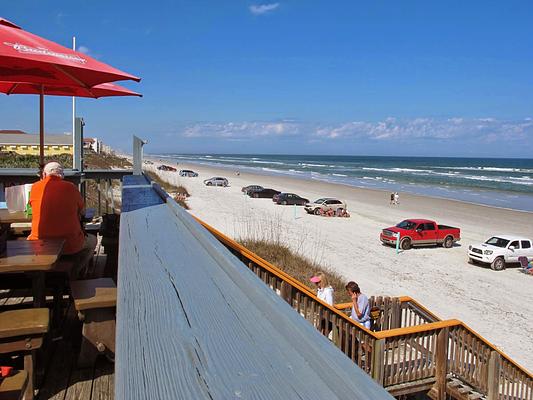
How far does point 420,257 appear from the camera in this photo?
64.4 feet

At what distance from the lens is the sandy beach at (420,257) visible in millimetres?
12234

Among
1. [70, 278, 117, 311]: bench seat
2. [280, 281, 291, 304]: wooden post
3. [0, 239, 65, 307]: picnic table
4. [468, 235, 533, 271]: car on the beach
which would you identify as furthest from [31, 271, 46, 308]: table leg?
[468, 235, 533, 271]: car on the beach

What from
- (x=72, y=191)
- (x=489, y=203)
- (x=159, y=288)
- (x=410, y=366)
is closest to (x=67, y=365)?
(x=72, y=191)

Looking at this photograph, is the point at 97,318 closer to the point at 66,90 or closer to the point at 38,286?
the point at 38,286

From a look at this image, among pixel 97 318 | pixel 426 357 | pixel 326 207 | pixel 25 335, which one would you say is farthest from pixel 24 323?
pixel 326 207

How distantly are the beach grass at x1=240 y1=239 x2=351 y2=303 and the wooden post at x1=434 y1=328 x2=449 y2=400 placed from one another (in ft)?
17.8

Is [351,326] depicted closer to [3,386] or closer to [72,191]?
[72,191]

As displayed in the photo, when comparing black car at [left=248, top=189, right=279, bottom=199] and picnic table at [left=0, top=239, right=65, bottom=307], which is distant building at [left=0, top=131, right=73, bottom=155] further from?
picnic table at [left=0, top=239, right=65, bottom=307]

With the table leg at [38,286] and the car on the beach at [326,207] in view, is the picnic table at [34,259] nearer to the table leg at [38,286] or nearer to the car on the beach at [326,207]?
the table leg at [38,286]

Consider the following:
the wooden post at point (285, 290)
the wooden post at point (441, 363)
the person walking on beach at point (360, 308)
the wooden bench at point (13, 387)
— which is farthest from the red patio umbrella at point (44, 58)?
the wooden post at point (441, 363)

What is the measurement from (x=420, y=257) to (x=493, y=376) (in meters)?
13.0

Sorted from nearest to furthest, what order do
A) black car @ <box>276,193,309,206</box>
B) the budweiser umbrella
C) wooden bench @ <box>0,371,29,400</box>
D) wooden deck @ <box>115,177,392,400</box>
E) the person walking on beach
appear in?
wooden deck @ <box>115,177,392,400</box> → wooden bench @ <box>0,371,29,400</box> → the budweiser umbrella → the person walking on beach → black car @ <box>276,193,309,206</box>

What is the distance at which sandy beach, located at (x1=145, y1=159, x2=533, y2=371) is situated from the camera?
12.2 m

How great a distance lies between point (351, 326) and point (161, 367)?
554 cm
